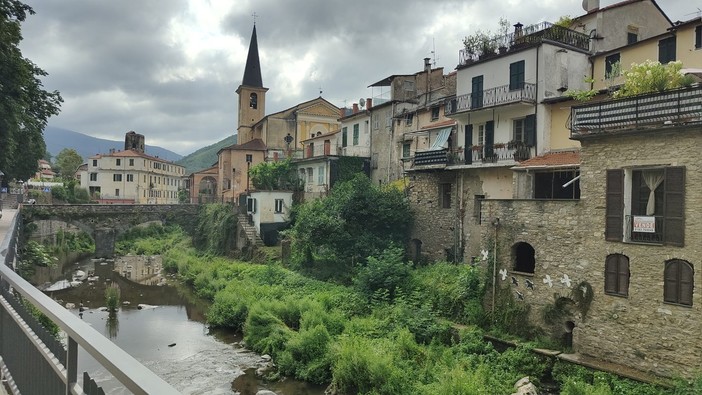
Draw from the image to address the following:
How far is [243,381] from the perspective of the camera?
56.7ft

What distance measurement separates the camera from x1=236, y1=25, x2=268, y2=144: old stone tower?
6306cm

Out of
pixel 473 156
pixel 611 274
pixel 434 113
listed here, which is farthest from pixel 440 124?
pixel 611 274

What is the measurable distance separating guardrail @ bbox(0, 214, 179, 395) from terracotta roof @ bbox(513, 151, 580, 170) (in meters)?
18.5

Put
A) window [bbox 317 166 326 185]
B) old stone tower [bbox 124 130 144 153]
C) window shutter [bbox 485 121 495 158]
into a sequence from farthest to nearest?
old stone tower [bbox 124 130 144 153] < window [bbox 317 166 326 185] < window shutter [bbox 485 121 495 158]

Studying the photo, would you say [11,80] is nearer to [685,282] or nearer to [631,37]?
[685,282]

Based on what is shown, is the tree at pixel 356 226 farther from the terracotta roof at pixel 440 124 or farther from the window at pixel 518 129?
the window at pixel 518 129

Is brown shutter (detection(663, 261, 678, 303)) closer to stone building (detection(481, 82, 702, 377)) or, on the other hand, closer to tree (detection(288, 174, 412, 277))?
stone building (detection(481, 82, 702, 377))

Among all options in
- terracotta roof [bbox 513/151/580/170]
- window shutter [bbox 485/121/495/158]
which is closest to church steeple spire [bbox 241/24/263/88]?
window shutter [bbox 485/121/495/158]

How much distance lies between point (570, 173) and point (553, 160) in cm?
118

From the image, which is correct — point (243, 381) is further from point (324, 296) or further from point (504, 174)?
point (504, 174)

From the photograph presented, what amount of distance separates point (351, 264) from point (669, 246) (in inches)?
710

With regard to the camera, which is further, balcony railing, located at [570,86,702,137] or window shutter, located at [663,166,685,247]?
window shutter, located at [663,166,685,247]

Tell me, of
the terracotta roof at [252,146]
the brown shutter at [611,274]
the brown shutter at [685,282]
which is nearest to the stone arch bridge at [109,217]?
the terracotta roof at [252,146]

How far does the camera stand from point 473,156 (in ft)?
80.6
